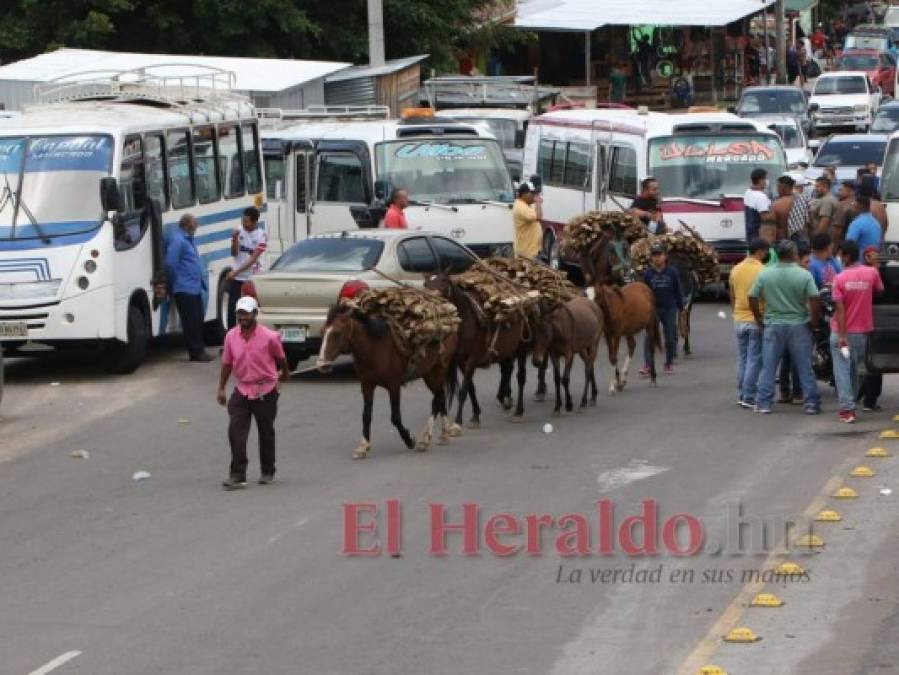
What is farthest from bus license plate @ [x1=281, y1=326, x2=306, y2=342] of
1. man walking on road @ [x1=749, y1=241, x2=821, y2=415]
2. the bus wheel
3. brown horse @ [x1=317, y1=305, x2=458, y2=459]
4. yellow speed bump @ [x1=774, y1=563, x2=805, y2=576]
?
yellow speed bump @ [x1=774, y1=563, x2=805, y2=576]

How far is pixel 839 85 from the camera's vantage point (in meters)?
58.4

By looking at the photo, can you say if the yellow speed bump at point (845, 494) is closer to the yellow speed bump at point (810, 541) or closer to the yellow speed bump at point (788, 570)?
the yellow speed bump at point (810, 541)

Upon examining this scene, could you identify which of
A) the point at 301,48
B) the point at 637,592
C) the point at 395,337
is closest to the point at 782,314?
the point at 395,337

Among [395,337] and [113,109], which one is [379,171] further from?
[395,337]

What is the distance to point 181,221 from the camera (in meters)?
22.6

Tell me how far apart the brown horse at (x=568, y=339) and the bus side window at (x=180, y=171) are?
243 inches

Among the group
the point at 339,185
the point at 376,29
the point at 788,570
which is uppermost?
the point at 376,29

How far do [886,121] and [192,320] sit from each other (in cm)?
2848

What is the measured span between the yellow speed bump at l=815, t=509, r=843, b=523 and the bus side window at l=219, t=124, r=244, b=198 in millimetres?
12720

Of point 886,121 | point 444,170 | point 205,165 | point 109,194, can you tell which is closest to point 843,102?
point 886,121

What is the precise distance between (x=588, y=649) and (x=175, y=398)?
10.5 metres

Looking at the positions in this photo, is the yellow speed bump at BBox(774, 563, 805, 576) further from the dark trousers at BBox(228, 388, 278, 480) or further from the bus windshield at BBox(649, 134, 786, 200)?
the bus windshield at BBox(649, 134, 786, 200)

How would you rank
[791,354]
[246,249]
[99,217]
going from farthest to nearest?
[246,249] < [99,217] < [791,354]

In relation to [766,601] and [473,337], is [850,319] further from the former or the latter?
[766,601]
